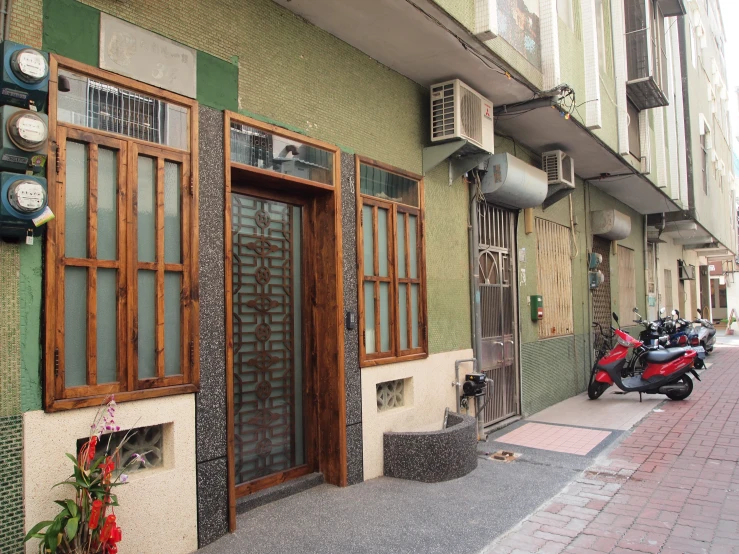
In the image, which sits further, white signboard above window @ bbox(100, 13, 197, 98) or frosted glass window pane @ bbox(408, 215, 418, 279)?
frosted glass window pane @ bbox(408, 215, 418, 279)

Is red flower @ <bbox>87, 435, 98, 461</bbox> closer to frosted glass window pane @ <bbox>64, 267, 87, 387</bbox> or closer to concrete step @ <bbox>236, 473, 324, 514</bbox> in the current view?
frosted glass window pane @ <bbox>64, 267, 87, 387</bbox>

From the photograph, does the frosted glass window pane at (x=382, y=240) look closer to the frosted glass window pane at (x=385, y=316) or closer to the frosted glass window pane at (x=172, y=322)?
the frosted glass window pane at (x=385, y=316)

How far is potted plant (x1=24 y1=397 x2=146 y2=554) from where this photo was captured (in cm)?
293

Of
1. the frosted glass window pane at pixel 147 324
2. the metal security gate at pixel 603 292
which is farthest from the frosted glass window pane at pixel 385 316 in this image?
the metal security gate at pixel 603 292

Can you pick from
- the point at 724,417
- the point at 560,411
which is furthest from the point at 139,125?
the point at 724,417

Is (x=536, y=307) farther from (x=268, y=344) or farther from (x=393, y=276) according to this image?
(x=268, y=344)

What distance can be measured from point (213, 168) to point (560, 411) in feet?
22.6

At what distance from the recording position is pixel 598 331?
12.0 meters

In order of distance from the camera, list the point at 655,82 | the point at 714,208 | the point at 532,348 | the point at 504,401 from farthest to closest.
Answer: the point at 714,208
the point at 655,82
the point at 532,348
the point at 504,401

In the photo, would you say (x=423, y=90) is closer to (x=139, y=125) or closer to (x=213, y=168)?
(x=213, y=168)

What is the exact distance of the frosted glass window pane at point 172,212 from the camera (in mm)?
3883

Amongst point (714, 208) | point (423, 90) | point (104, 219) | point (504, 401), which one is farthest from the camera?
point (714, 208)

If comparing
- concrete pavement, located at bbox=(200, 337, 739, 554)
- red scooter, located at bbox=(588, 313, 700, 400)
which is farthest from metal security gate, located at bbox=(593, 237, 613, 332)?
concrete pavement, located at bbox=(200, 337, 739, 554)

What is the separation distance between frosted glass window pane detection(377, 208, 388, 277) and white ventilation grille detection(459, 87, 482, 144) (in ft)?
4.40
